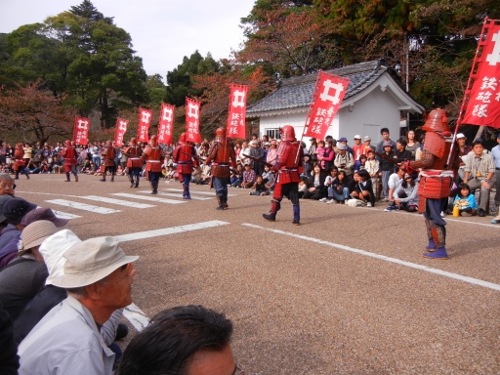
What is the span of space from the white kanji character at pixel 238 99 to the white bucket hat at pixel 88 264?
1171 centimetres

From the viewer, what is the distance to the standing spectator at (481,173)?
28.6 feet

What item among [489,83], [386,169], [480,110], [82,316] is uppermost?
[489,83]

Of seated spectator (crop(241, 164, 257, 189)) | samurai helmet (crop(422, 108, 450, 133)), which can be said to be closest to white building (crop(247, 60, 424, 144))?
seated spectator (crop(241, 164, 257, 189))

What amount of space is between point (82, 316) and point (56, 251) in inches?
28.6

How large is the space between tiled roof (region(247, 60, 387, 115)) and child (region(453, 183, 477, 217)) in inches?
272

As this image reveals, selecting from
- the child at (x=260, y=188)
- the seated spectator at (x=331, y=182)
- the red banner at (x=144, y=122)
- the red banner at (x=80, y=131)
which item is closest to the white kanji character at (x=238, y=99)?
the child at (x=260, y=188)

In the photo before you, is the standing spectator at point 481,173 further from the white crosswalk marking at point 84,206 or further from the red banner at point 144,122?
the red banner at point 144,122

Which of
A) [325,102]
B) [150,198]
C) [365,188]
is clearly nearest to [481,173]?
[365,188]

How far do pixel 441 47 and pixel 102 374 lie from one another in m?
17.5

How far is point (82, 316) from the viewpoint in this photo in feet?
6.05

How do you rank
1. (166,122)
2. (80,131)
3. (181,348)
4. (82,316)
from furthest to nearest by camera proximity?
(80,131), (166,122), (82,316), (181,348)

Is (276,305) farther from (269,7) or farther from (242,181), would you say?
(269,7)

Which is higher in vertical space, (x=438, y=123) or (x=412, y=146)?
(x=438, y=123)

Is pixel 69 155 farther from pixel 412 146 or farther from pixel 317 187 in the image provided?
pixel 412 146
